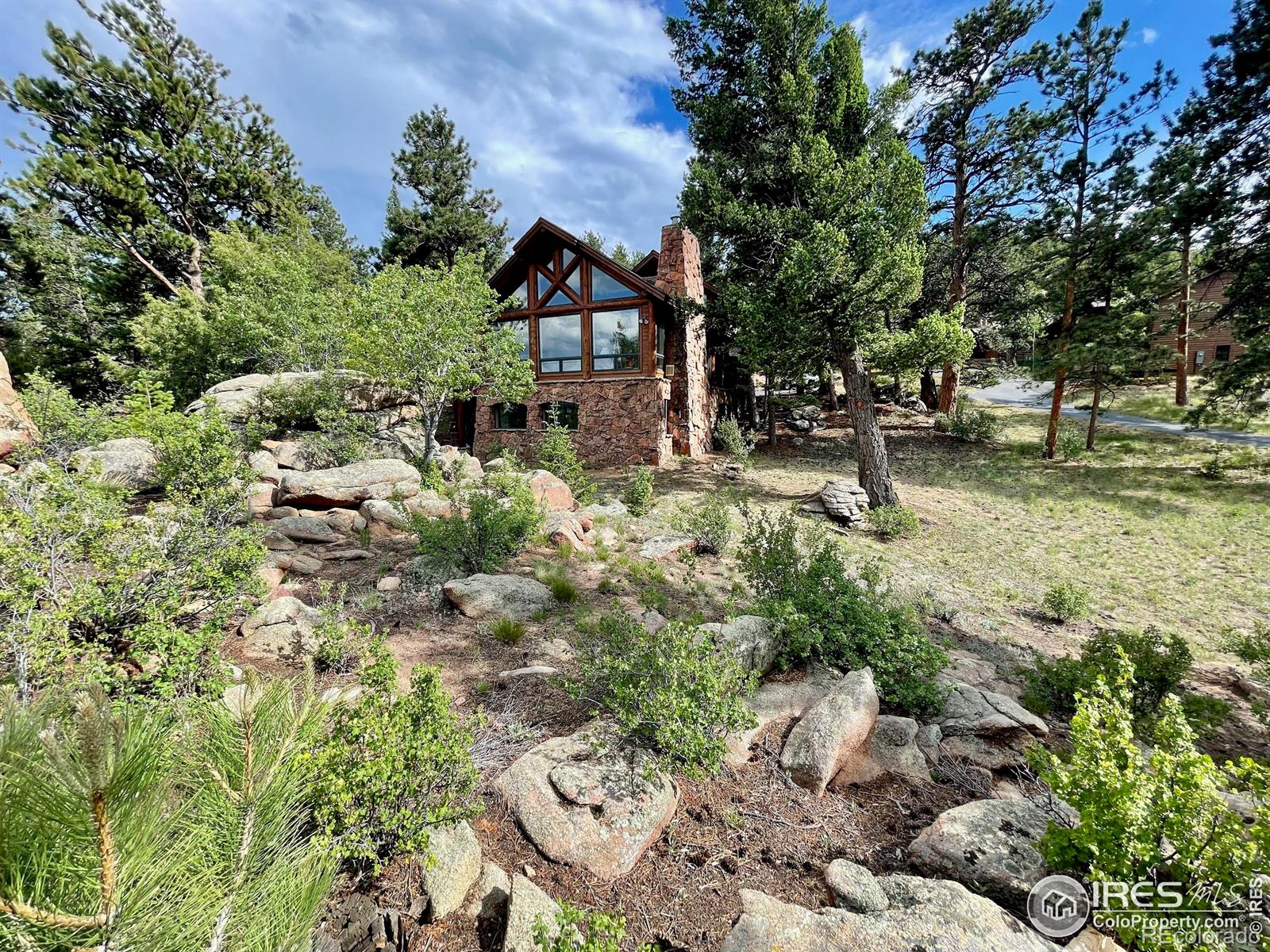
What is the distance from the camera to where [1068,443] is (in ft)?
46.7

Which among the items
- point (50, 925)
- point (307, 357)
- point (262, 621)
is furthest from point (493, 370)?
point (50, 925)

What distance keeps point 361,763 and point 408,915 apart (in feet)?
2.25

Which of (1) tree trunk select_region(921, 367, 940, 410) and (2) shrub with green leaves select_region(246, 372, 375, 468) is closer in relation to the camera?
(2) shrub with green leaves select_region(246, 372, 375, 468)

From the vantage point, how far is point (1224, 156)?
39.3 ft

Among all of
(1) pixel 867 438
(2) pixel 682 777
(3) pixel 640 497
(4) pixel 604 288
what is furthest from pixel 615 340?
(2) pixel 682 777

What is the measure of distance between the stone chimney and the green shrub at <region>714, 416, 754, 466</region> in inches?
26.5

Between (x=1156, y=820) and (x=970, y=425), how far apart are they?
17.9m

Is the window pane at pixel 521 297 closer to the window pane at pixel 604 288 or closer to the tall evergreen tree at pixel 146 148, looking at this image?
the window pane at pixel 604 288

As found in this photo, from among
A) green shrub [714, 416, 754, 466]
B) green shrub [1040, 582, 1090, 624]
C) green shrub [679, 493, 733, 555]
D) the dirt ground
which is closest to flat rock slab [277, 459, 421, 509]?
the dirt ground

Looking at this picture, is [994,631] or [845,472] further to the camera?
[845,472]

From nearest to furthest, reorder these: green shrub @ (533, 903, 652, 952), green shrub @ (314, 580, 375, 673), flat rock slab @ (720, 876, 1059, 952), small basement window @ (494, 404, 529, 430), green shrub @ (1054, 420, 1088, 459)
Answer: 1. green shrub @ (533, 903, 652, 952)
2. flat rock slab @ (720, 876, 1059, 952)
3. green shrub @ (314, 580, 375, 673)
4. green shrub @ (1054, 420, 1088, 459)
5. small basement window @ (494, 404, 529, 430)

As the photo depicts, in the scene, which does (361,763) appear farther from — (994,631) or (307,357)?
(307,357)

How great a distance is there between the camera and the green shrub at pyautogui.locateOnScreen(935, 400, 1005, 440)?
16.5m

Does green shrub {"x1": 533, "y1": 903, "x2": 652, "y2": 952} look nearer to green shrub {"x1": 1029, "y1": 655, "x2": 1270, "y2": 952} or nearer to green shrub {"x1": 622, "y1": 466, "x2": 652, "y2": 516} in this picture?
green shrub {"x1": 1029, "y1": 655, "x2": 1270, "y2": 952}
